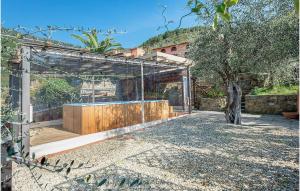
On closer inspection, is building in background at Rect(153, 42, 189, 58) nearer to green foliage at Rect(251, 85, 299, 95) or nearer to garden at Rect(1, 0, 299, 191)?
green foliage at Rect(251, 85, 299, 95)

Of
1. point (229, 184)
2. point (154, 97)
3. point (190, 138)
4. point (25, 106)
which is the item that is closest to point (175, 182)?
point (229, 184)

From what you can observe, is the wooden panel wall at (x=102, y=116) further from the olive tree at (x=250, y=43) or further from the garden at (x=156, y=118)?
the olive tree at (x=250, y=43)

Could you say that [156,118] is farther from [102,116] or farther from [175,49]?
[175,49]

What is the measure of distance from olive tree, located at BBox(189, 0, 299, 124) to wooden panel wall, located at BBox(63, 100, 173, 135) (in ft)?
12.8

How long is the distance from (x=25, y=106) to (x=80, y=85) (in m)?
7.26

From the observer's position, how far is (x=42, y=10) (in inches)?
109

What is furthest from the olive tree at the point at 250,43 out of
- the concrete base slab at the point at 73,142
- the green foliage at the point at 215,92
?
the green foliage at the point at 215,92

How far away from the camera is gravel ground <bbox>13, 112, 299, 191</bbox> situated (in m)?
4.41

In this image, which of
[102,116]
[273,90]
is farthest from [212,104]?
[102,116]

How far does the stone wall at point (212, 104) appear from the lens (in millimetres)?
17672

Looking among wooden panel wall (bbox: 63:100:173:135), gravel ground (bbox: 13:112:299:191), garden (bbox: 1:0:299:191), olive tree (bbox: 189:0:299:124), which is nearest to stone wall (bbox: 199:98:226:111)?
garden (bbox: 1:0:299:191)

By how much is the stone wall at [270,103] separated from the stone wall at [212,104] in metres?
1.90

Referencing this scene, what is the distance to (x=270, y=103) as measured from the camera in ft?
49.5

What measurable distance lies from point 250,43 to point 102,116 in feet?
22.8
